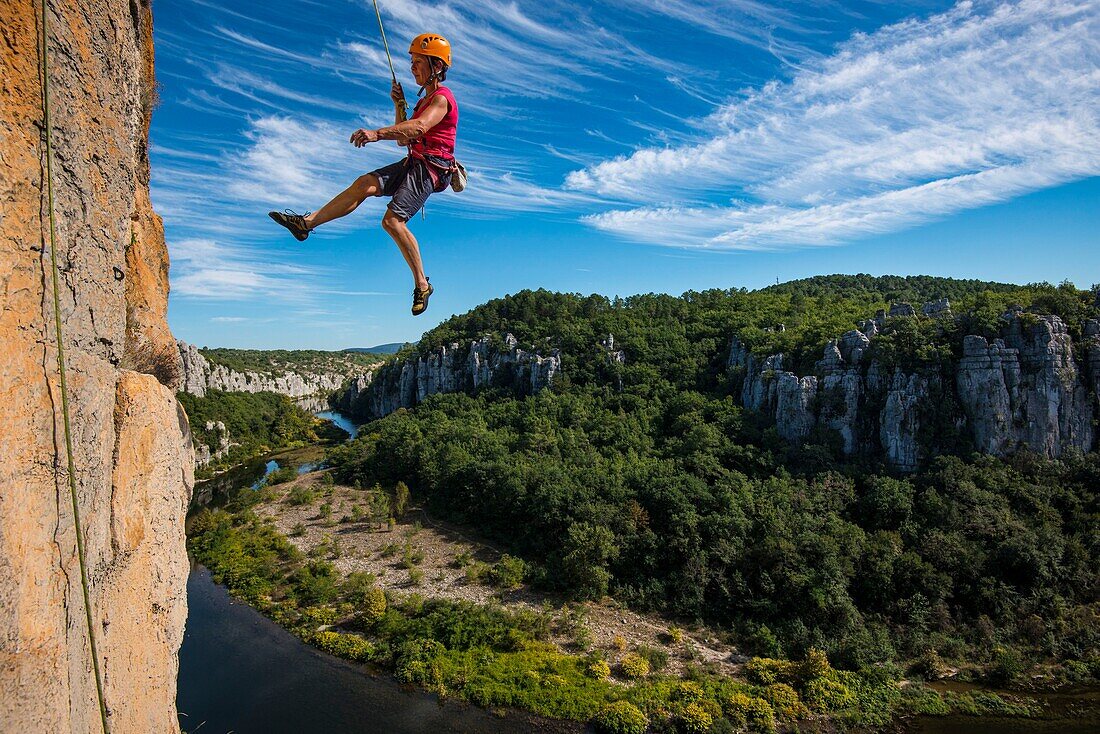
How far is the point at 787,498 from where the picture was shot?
1190 inches

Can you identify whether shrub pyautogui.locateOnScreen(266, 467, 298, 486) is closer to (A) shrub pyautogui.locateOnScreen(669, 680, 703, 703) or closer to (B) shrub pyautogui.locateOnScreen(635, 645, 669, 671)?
(B) shrub pyautogui.locateOnScreen(635, 645, 669, 671)

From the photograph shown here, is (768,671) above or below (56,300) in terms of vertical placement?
below

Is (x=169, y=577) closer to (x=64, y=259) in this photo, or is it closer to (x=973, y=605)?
(x=64, y=259)

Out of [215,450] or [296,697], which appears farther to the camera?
[215,450]

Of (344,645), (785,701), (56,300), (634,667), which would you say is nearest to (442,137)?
(56,300)

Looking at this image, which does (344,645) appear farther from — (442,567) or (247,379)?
(247,379)

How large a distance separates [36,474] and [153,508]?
5.61 ft

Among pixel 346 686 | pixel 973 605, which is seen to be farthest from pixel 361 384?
pixel 973 605

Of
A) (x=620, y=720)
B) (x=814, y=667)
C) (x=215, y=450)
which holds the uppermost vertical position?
(x=215, y=450)

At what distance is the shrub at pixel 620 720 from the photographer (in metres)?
18.0

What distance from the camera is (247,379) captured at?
87375 millimetres

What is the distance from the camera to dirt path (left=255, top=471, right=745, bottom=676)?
918 inches

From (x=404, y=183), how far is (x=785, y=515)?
29.1 m

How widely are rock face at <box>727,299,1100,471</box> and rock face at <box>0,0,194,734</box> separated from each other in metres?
37.1
